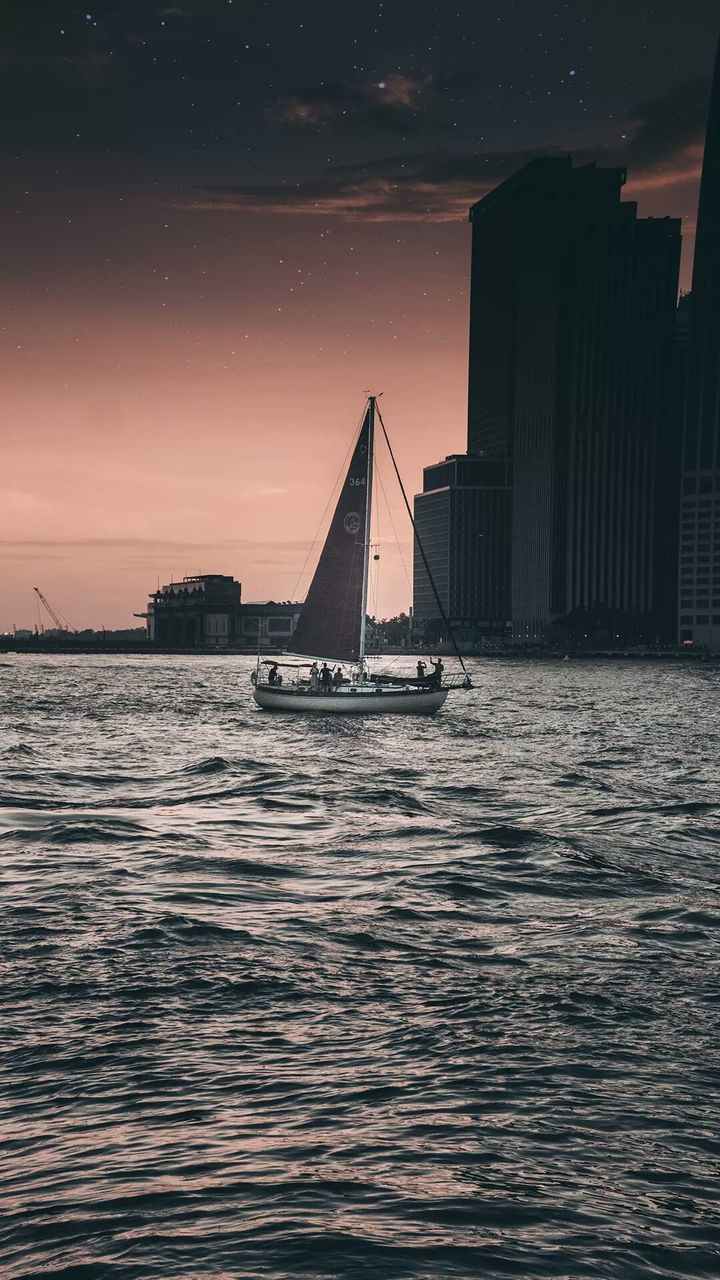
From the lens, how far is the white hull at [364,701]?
7681 cm

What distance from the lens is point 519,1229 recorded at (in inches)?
382

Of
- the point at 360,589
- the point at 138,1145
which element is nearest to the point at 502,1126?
the point at 138,1145

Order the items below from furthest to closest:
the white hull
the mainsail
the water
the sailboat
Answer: the mainsail < the sailboat < the white hull < the water

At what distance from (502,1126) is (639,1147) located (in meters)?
Answer: 1.36

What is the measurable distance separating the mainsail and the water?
150ft

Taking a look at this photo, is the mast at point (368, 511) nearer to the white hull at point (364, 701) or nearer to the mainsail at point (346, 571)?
the mainsail at point (346, 571)

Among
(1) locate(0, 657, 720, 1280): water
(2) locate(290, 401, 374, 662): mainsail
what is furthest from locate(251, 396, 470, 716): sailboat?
(1) locate(0, 657, 720, 1280): water

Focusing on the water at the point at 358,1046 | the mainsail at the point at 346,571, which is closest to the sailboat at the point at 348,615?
the mainsail at the point at 346,571

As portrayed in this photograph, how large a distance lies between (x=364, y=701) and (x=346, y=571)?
961cm

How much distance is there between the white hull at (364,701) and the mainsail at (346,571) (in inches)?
133

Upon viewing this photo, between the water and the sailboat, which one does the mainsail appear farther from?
the water

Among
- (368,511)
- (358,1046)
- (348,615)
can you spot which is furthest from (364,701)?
→ (358,1046)

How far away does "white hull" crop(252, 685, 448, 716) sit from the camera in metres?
76.8

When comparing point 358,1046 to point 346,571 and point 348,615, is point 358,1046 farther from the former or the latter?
point 346,571
